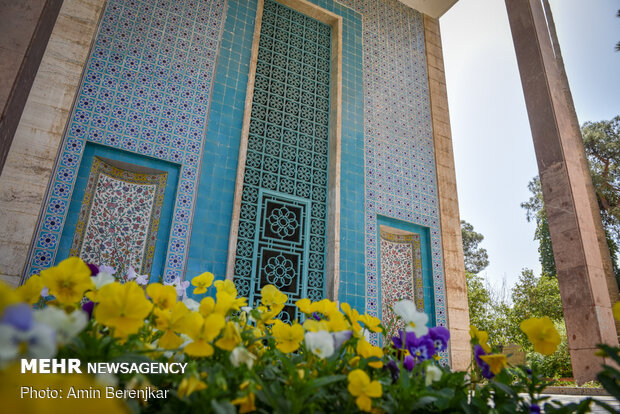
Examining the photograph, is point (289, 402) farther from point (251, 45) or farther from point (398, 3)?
point (398, 3)

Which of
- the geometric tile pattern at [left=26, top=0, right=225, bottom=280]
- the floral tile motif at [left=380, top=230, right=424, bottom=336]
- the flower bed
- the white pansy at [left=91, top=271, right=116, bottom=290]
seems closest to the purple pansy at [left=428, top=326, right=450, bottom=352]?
the flower bed

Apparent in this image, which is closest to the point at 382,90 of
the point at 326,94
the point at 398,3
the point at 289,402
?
the point at 326,94

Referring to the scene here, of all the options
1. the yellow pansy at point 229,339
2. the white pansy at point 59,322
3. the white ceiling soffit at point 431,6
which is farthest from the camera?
the white ceiling soffit at point 431,6

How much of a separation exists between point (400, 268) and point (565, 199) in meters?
2.78

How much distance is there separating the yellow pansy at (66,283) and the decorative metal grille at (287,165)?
12.8 feet

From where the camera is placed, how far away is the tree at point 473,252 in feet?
70.9

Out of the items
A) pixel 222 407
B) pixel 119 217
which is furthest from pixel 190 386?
pixel 119 217

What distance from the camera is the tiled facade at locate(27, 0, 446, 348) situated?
4.35m

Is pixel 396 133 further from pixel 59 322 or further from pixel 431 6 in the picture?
pixel 59 322

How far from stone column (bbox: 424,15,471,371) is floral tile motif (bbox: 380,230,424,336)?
1.35 ft

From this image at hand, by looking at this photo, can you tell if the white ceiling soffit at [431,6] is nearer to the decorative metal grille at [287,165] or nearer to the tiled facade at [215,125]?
the tiled facade at [215,125]

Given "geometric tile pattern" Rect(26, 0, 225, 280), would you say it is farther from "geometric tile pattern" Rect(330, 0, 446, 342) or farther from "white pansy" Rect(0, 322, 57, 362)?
"white pansy" Rect(0, 322, 57, 362)

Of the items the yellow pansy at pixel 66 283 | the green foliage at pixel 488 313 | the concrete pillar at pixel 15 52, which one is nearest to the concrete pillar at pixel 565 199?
the yellow pansy at pixel 66 283

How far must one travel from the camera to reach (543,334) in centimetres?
86
